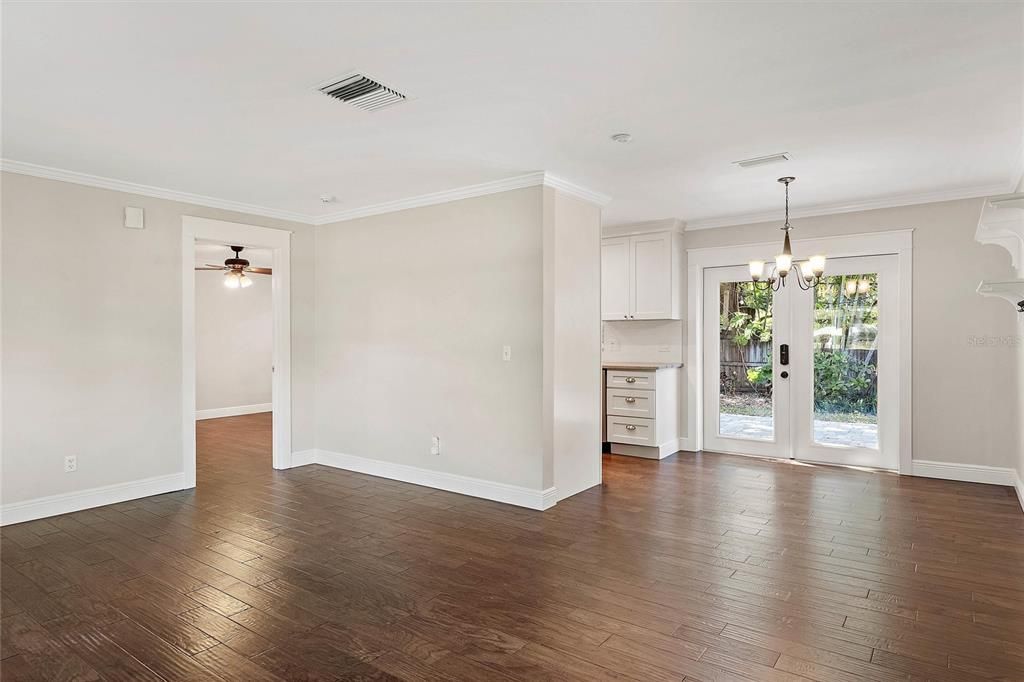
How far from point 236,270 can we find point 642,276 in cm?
557

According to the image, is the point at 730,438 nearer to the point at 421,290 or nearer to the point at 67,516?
the point at 421,290

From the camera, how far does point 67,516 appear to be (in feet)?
14.6

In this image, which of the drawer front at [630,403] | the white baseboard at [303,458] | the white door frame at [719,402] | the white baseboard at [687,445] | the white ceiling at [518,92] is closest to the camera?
the white ceiling at [518,92]

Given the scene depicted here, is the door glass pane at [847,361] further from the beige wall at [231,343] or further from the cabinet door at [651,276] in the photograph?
the beige wall at [231,343]

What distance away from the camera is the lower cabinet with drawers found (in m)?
6.39

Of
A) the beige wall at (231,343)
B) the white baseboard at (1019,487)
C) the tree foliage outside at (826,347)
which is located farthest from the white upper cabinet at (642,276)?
the beige wall at (231,343)

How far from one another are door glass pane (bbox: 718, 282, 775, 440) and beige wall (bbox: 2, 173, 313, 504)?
16.9ft

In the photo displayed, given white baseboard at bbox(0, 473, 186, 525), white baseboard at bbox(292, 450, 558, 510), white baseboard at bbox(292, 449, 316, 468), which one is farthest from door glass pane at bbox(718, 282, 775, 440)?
white baseboard at bbox(0, 473, 186, 525)

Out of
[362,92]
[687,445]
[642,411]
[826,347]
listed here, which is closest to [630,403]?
[642,411]

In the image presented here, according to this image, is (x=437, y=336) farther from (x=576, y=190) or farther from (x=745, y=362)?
(x=745, y=362)

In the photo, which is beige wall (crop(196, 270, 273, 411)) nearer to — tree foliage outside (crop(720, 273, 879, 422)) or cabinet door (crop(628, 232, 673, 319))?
cabinet door (crop(628, 232, 673, 319))

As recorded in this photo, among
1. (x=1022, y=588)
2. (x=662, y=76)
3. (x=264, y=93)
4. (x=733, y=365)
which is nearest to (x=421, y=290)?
(x=264, y=93)

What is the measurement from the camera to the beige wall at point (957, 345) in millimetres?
5176

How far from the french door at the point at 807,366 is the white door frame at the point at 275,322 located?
4.34m
